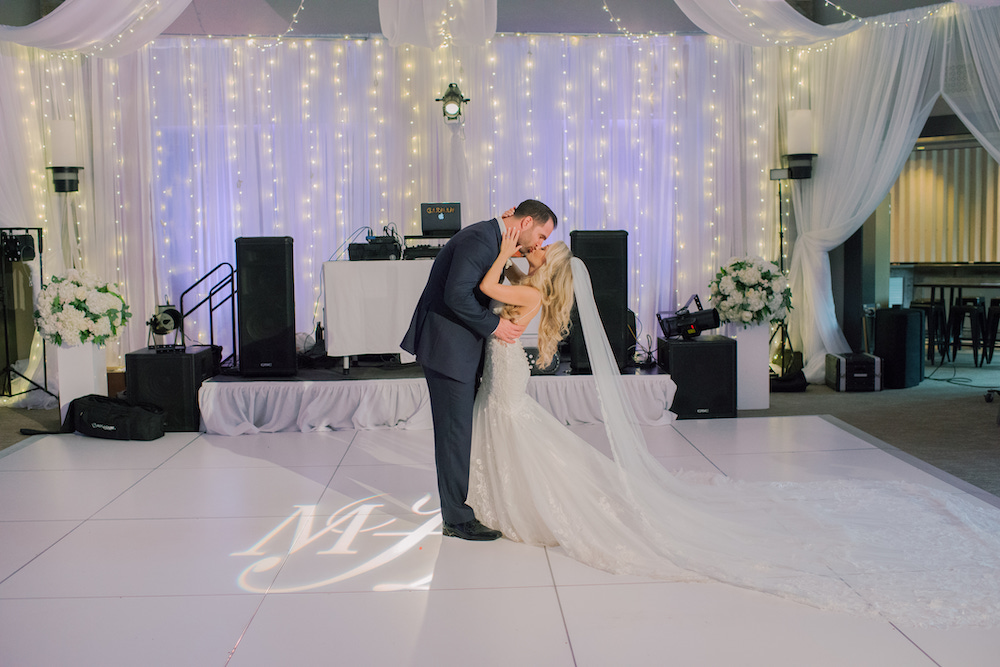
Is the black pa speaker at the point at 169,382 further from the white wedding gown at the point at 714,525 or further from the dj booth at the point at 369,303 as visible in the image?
the white wedding gown at the point at 714,525

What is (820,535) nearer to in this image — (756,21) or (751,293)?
(751,293)

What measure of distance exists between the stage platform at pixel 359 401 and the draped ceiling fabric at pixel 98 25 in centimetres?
232

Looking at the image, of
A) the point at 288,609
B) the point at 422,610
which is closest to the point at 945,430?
the point at 422,610

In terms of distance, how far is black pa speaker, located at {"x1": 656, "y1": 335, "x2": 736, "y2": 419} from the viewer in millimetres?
6137

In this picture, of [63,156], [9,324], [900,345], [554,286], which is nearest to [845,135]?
[900,345]

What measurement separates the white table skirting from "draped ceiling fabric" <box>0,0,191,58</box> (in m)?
2.32

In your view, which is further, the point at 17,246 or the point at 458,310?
the point at 17,246

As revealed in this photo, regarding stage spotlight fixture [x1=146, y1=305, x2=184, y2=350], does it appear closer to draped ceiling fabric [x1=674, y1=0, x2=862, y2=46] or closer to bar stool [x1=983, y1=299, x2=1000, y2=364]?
draped ceiling fabric [x1=674, y1=0, x2=862, y2=46]

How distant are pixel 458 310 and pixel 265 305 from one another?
297 centimetres

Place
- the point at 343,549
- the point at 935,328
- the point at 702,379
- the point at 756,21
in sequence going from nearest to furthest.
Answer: the point at 343,549 → the point at 756,21 → the point at 702,379 → the point at 935,328

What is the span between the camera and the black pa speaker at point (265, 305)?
19.7 feet

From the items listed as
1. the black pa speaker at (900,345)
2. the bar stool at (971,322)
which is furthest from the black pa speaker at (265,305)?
the bar stool at (971,322)

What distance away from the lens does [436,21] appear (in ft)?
16.9

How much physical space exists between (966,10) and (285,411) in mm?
5399
